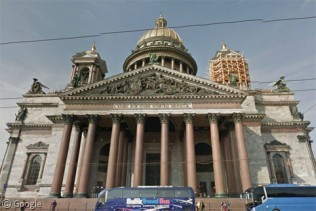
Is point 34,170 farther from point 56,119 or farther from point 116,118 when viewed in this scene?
point 116,118

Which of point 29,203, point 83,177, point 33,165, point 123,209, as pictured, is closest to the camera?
point 123,209

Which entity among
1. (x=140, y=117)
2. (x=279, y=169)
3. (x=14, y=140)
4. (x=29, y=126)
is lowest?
(x=279, y=169)

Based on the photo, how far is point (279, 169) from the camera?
31047 mm

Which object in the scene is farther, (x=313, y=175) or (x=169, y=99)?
(x=313, y=175)

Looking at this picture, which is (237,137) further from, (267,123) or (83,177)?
(83,177)

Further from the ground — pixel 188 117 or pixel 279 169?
pixel 188 117

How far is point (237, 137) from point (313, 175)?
1263cm

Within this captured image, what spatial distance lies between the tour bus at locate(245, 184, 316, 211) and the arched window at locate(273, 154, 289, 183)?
15275 millimetres

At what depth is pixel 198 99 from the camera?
27.2 meters

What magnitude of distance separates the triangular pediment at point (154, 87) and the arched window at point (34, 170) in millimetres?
10587

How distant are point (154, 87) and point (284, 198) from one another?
56.0ft

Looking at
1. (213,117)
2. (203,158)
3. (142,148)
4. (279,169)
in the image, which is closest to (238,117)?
(213,117)

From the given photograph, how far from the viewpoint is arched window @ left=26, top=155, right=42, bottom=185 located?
31031 millimetres

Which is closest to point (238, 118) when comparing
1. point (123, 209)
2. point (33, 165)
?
point (123, 209)
